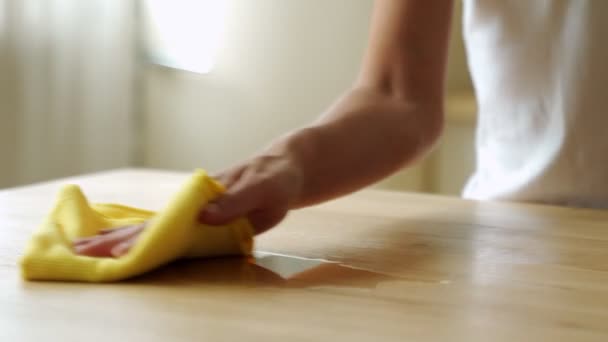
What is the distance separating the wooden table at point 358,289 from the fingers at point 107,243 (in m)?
0.03

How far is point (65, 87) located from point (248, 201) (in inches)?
48.5

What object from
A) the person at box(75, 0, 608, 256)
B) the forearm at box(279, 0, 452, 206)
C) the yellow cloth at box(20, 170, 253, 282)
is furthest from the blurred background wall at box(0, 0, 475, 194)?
the yellow cloth at box(20, 170, 253, 282)

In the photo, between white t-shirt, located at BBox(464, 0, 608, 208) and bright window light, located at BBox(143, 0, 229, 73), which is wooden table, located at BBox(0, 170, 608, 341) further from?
bright window light, located at BBox(143, 0, 229, 73)

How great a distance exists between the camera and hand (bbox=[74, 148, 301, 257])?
528mm

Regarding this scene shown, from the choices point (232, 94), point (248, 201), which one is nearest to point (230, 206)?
point (248, 201)

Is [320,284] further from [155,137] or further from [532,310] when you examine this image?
[155,137]

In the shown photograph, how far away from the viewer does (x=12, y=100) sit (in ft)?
5.13

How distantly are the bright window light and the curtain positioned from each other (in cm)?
6

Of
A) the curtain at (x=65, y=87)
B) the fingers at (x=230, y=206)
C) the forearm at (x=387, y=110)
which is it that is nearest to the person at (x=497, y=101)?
the forearm at (x=387, y=110)

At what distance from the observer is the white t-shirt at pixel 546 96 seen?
85cm

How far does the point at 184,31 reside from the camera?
1914mm

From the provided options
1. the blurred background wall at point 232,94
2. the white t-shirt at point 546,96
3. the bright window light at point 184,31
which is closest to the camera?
the white t-shirt at point 546,96

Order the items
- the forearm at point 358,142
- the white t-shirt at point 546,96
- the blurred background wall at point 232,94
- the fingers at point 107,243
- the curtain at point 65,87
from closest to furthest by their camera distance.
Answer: the fingers at point 107,243 < the forearm at point 358,142 < the white t-shirt at point 546,96 < the curtain at point 65,87 < the blurred background wall at point 232,94

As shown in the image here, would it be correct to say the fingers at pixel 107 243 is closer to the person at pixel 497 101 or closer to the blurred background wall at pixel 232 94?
the person at pixel 497 101
